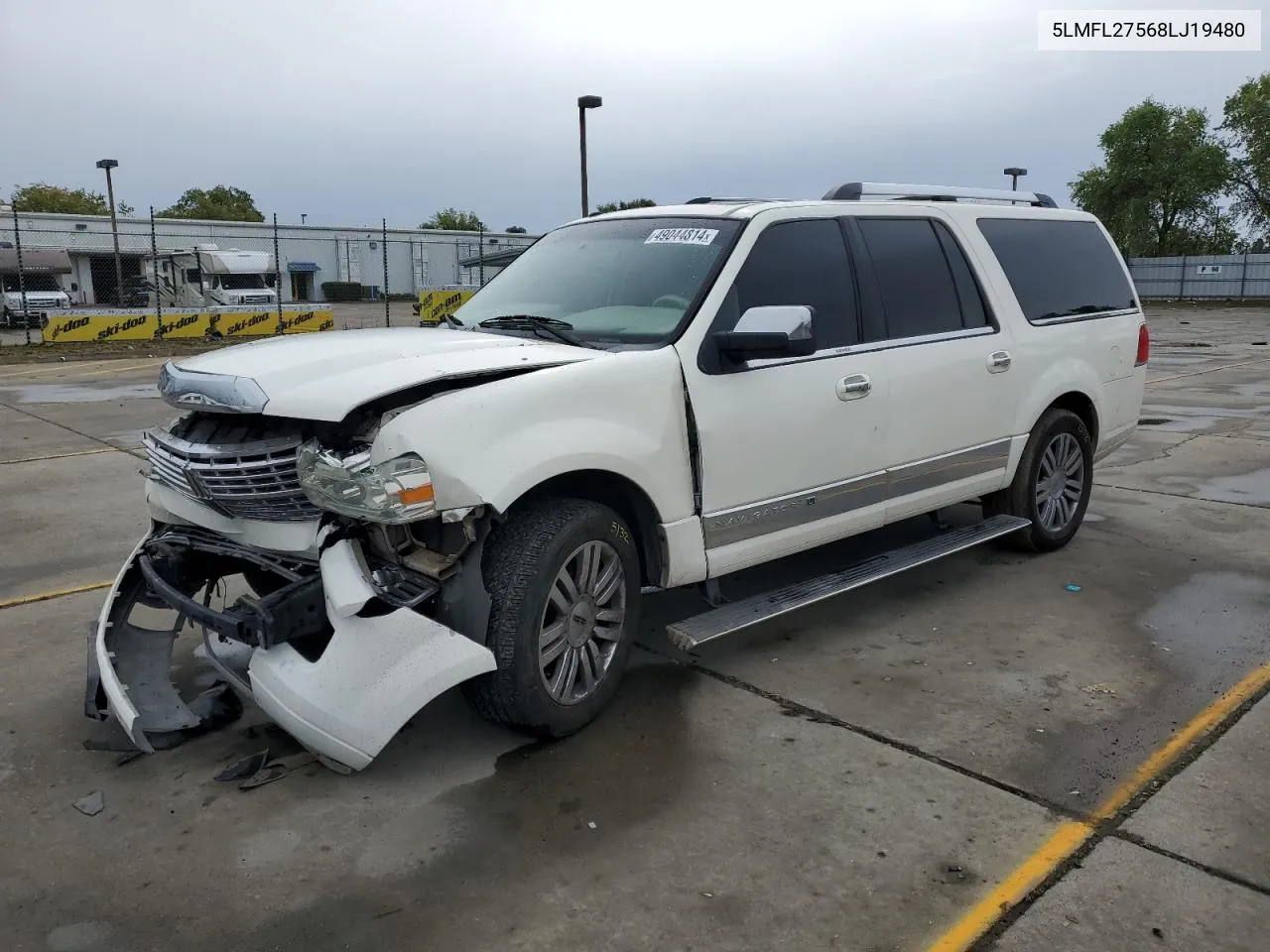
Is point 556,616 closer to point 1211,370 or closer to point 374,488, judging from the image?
point 374,488

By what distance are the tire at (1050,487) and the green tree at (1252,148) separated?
5168cm

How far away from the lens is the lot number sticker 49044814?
4352 millimetres

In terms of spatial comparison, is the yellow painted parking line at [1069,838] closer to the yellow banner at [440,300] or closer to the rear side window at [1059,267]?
the rear side window at [1059,267]

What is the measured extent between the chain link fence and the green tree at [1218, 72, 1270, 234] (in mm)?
34315

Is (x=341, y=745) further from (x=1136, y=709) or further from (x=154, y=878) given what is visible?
(x=1136, y=709)

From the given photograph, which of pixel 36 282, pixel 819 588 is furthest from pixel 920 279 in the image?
pixel 36 282

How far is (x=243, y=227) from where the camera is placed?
47.3m

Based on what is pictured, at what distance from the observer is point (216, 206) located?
8275 cm

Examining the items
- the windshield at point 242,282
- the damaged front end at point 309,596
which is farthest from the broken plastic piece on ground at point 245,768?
the windshield at point 242,282

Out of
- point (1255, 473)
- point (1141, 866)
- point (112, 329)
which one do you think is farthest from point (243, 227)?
point (1141, 866)

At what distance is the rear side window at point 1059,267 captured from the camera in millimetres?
5527

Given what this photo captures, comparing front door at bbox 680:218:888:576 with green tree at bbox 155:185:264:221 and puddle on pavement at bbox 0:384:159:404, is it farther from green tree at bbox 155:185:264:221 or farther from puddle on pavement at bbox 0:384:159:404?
green tree at bbox 155:185:264:221

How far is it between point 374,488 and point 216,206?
3489 inches

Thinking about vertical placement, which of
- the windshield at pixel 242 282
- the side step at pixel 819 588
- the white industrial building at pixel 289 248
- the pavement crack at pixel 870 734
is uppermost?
the white industrial building at pixel 289 248
